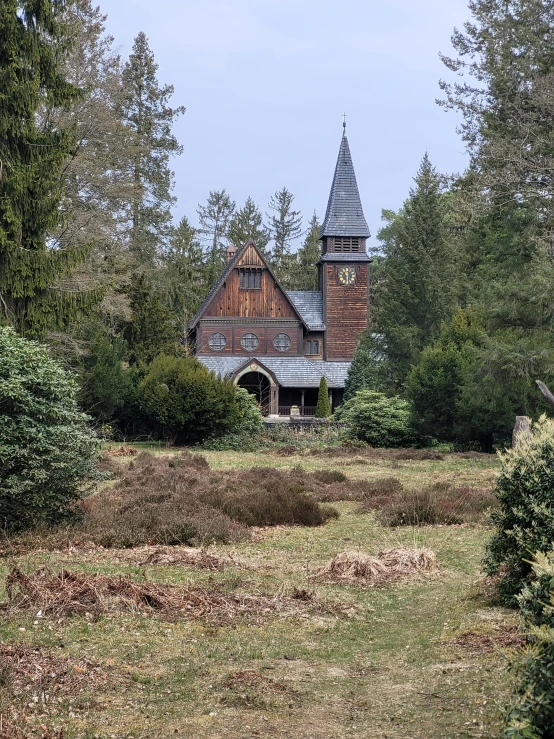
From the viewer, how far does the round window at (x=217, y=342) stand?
49.4 metres

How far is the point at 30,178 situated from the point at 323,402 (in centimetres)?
2751

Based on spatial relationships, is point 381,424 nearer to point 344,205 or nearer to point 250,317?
point 250,317

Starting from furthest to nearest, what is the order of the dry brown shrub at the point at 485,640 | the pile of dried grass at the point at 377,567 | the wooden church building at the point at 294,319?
the wooden church building at the point at 294,319 → the pile of dried grass at the point at 377,567 → the dry brown shrub at the point at 485,640

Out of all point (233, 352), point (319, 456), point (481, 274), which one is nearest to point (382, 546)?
point (319, 456)

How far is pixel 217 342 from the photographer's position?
4953cm

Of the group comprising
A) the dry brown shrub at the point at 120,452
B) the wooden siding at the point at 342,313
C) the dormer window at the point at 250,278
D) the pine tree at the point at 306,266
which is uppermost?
the pine tree at the point at 306,266

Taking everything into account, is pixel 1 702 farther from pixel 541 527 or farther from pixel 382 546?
pixel 382 546

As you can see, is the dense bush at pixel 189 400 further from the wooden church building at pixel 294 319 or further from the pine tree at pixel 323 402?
the wooden church building at pixel 294 319

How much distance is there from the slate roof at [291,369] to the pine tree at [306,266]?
19.2 metres

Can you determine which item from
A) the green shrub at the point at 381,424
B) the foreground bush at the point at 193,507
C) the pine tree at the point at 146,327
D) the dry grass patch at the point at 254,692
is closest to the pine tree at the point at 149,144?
the pine tree at the point at 146,327

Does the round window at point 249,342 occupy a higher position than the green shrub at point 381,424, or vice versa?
the round window at point 249,342

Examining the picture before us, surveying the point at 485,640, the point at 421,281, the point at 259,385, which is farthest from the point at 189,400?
the point at 485,640

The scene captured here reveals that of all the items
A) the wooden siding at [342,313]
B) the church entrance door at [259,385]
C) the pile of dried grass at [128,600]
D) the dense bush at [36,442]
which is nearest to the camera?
the pile of dried grass at [128,600]

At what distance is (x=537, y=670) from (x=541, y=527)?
4018 mm
